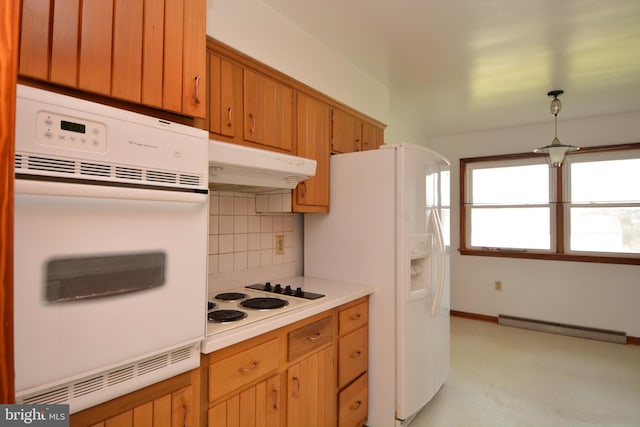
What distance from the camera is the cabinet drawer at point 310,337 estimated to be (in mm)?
1578

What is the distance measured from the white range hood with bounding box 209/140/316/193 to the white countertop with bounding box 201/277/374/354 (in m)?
0.66

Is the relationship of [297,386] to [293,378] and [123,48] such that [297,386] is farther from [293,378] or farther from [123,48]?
[123,48]

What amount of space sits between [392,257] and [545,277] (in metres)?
3.14

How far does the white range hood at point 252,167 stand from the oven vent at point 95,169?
446 mm

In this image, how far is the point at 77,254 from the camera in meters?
0.82

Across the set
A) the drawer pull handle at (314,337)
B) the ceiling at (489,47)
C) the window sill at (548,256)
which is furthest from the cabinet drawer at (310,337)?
the window sill at (548,256)

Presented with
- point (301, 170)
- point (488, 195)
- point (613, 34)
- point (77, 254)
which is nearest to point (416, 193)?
point (301, 170)

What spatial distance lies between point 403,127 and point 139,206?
3900mm

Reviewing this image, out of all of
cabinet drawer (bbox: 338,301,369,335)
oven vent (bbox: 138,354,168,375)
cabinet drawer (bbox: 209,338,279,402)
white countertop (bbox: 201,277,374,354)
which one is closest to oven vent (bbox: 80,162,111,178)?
oven vent (bbox: 138,354,168,375)

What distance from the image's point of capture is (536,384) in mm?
2734

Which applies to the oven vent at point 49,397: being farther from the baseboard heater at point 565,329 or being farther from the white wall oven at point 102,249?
the baseboard heater at point 565,329

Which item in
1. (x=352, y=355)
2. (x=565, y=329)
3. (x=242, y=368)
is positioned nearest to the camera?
(x=242, y=368)

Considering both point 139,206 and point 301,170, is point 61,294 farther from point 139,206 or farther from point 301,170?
point 301,170

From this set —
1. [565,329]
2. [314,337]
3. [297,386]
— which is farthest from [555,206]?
[297,386]
